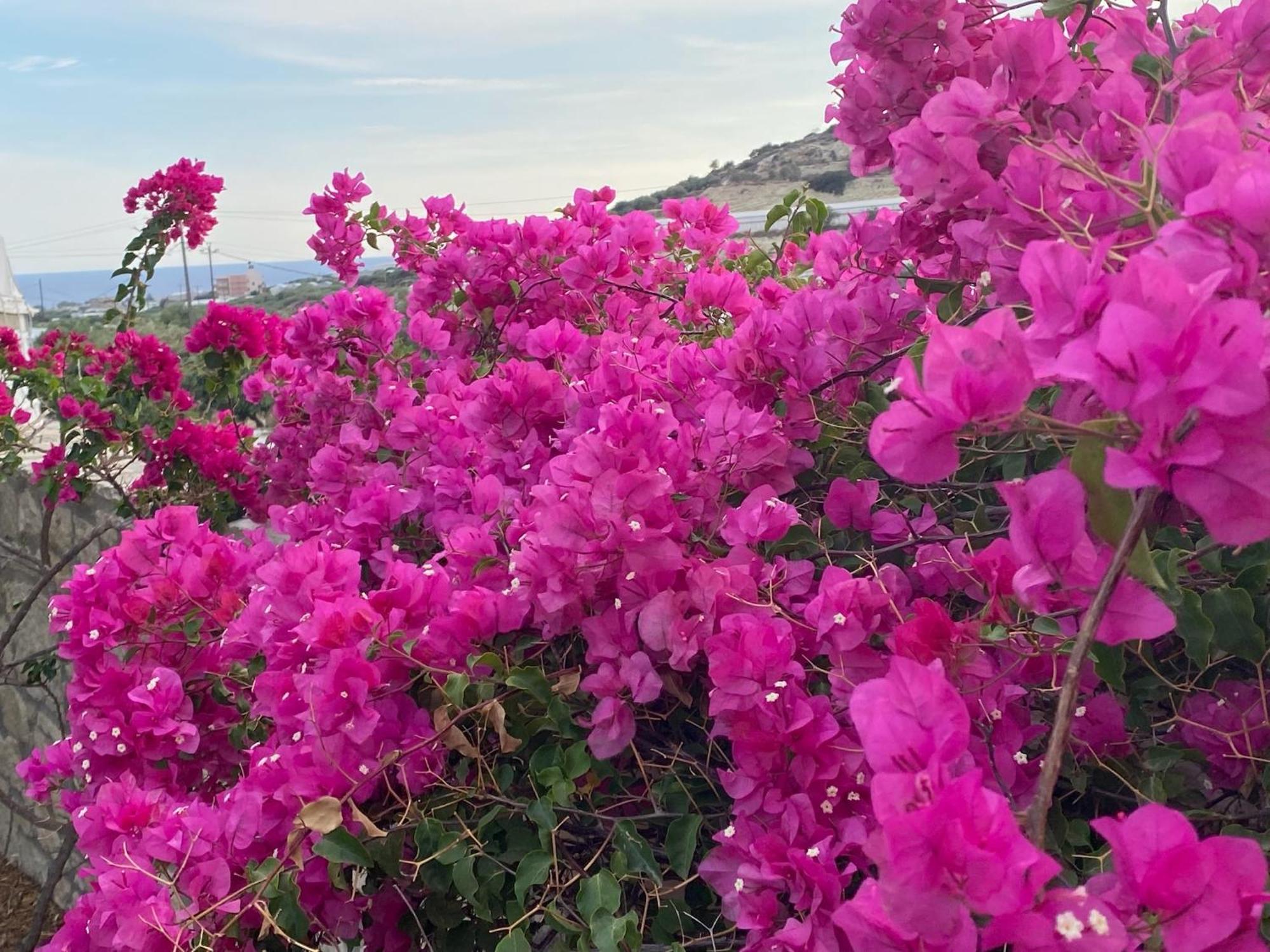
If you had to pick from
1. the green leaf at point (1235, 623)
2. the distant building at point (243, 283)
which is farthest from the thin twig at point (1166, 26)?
the distant building at point (243, 283)

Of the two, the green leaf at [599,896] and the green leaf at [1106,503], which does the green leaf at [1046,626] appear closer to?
the green leaf at [1106,503]

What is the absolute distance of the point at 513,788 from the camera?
82 centimetres

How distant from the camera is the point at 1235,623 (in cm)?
64

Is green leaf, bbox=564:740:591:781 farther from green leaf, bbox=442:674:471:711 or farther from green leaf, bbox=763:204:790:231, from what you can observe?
green leaf, bbox=763:204:790:231

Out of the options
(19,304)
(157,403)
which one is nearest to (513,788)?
(157,403)

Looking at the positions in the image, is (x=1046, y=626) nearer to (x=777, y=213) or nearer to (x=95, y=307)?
(x=777, y=213)

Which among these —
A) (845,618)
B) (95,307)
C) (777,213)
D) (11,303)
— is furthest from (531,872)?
(11,303)

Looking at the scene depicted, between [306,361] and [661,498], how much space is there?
1.27 metres

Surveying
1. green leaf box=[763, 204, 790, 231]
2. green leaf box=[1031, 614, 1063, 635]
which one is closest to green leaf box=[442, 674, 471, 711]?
green leaf box=[1031, 614, 1063, 635]

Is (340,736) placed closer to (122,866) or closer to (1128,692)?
(122,866)

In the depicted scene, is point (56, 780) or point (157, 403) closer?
point (56, 780)

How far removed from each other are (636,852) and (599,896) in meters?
0.05

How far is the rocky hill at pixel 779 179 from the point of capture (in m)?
3.31

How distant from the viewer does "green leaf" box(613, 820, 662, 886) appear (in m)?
0.70
